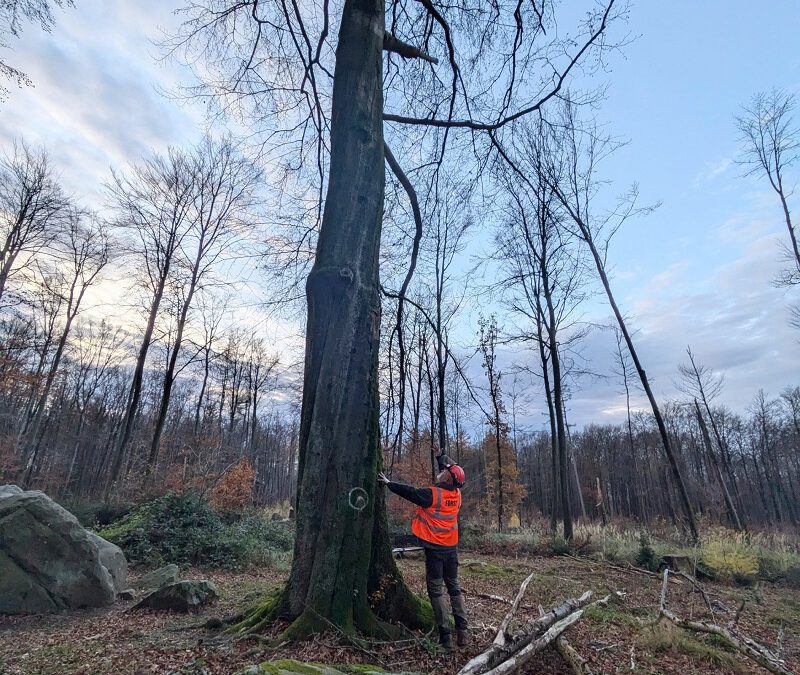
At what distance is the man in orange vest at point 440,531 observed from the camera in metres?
3.96

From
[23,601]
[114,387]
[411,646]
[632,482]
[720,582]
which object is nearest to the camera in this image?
[411,646]

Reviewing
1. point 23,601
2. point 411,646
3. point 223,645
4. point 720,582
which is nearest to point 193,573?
point 23,601

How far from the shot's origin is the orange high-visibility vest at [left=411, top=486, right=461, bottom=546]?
4.23 metres

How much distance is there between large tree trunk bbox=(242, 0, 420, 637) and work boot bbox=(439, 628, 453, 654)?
10.2 inches

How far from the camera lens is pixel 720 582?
9375 millimetres

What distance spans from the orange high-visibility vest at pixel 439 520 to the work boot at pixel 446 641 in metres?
0.74

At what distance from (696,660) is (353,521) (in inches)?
146

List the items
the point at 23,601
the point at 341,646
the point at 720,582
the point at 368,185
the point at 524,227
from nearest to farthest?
the point at 341,646 < the point at 368,185 < the point at 23,601 < the point at 720,582 < the point at 524,227

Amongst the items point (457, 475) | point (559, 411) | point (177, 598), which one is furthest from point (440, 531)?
point (559, 411)

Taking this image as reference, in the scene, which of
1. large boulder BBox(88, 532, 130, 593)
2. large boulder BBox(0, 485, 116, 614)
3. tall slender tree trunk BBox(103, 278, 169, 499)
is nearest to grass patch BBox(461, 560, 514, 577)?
large boulder BBox(88, 532, 130, 593)

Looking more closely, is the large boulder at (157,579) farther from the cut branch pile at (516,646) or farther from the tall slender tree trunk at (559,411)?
the tall slender tree trunk at (559,411)

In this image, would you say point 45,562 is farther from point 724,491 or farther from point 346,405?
point 724,491

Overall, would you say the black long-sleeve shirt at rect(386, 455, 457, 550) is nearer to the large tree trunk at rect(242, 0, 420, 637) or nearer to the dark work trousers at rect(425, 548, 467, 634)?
the dark work trousers at rect(425, 548, 467, 634)

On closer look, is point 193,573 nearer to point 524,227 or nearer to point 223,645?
point 223,645
